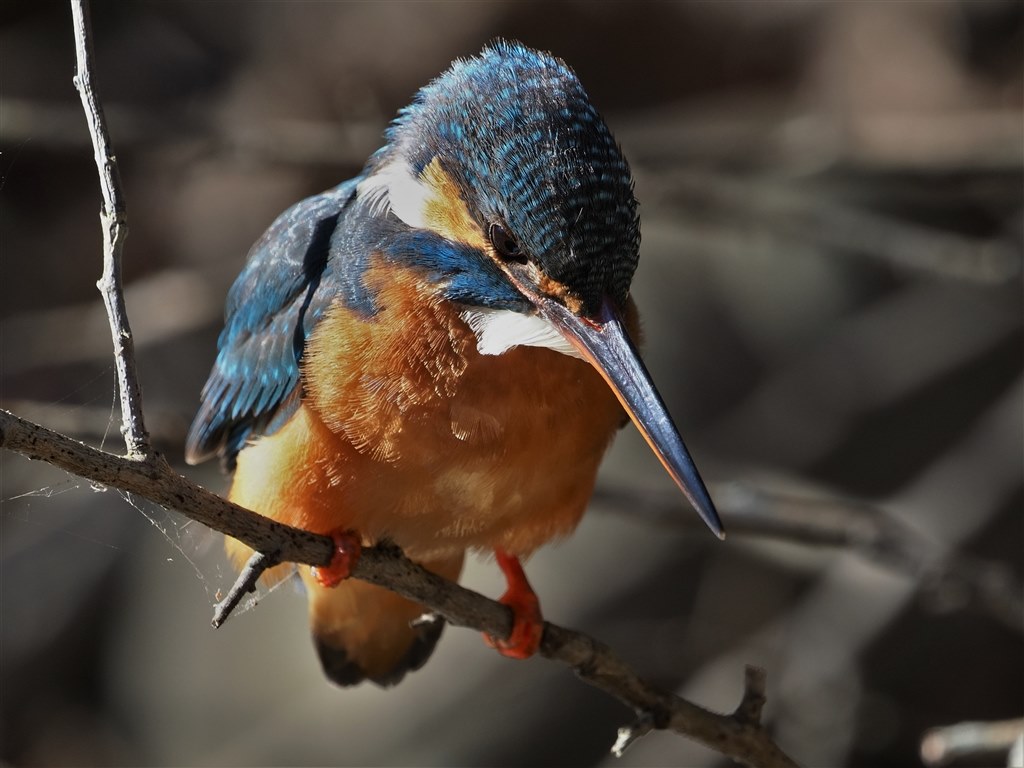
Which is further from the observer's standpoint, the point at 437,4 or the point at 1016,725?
the point at 437,4

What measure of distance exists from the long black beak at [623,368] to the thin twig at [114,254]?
83 centimetres

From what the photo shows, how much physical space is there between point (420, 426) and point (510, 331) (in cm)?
29

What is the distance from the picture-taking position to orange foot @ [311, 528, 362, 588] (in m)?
2.73

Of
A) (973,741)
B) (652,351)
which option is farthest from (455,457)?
(652,351)

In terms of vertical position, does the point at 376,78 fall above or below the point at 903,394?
above

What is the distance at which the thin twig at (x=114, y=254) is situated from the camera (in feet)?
6.59

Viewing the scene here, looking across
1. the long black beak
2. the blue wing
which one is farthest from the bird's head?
the blue wing

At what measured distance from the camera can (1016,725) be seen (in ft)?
9.62

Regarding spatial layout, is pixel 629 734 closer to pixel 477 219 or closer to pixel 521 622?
pixel 521 622

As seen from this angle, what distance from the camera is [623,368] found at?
2465mm

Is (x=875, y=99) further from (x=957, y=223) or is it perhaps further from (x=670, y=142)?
(x=670, y=142)

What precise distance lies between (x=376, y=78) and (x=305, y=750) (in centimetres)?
318

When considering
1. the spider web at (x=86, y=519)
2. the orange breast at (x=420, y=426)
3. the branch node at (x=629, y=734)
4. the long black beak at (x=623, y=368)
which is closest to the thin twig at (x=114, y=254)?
the orange breast at (x=420, y=426)

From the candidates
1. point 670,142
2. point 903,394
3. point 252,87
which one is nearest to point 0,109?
point 252,87
